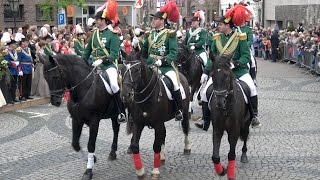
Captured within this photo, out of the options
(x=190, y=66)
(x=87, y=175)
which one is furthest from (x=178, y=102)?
(x=190, y=66)

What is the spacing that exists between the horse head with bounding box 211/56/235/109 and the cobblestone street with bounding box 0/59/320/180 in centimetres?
195

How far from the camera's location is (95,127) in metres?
9.49

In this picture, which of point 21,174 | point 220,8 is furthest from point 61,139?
point 220,8

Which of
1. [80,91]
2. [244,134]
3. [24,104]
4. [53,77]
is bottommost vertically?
[24,104]

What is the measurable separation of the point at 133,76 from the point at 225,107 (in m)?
1.54

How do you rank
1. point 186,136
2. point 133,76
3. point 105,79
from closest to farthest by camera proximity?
point 133,76 → point 105,79 → point 186,136

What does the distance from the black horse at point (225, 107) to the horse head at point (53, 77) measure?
256cm

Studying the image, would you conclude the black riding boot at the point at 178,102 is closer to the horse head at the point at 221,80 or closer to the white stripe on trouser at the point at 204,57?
the horse head at the point at 221,80

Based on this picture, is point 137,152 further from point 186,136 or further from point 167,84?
point 186,136

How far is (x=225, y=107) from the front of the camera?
8328mm

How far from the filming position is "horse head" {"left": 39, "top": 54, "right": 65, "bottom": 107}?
8930mm

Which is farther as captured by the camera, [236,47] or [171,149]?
[171,149]

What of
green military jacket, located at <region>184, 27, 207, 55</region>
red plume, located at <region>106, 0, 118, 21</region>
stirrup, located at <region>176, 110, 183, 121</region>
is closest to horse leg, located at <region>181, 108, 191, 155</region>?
stirrup, located at <region>176, 110, 183, 121</region>

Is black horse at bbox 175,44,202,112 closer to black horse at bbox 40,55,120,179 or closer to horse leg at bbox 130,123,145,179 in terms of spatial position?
black horse at bbox 40,55,120,179
